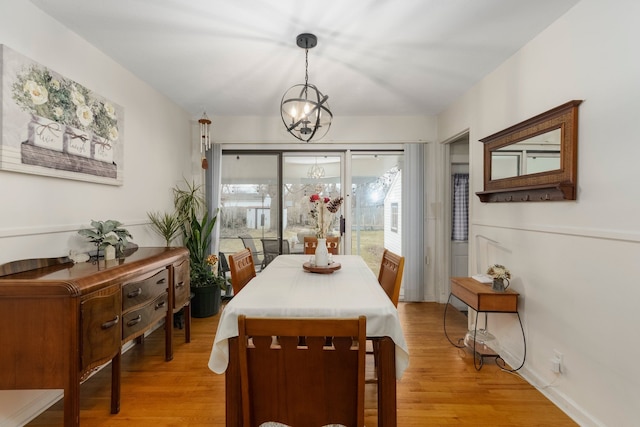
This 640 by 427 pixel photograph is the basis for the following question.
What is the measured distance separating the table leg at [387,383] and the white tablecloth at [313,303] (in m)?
0.03

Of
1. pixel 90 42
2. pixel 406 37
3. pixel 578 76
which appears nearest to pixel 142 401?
pixel 90 42

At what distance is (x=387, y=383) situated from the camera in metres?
1.39

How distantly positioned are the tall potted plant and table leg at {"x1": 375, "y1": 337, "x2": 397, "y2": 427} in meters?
2.60

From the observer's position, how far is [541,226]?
217 cm

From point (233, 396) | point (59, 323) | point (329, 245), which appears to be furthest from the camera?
point (329, 245)

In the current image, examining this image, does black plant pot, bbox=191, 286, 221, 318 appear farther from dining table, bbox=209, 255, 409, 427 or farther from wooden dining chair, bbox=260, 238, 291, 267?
dining table, bbox=209, 255, 409, 427

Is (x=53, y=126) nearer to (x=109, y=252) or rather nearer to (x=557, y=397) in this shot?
(x=109, y=252)

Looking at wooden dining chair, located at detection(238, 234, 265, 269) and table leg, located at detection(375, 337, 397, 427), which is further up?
wooden dining chair, located at detection(238, 234, 265, 269)

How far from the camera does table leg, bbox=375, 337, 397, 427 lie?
139 centimetres

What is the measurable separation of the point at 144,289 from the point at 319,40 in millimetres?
2227

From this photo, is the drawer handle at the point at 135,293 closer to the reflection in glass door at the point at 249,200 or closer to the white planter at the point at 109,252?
the white planter at the point at 109,252

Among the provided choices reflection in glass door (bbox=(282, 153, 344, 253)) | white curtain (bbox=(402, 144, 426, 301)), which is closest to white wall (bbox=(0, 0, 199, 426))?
reflection in glass door (bbox=(282, 153, 344, 253))

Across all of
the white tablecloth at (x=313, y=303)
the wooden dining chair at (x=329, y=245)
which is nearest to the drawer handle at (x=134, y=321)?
the white tablecloth at (x=313, y=303)

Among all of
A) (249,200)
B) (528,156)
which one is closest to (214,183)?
(249,200)
